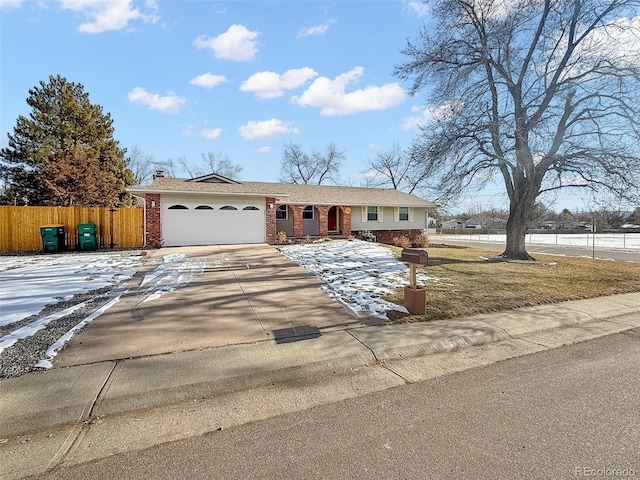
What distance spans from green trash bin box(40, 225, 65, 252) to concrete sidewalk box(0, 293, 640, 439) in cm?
1274

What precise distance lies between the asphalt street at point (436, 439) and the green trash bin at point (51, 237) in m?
14.5

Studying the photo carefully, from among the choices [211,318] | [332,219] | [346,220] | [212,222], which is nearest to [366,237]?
[346,220]

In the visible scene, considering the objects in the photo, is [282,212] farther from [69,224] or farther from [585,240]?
[585,240]

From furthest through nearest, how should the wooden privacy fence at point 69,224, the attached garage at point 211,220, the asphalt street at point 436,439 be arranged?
the attached garage at point 211,220, the wooden privacy fence at point 69,224, the asphalt street at point 436,439

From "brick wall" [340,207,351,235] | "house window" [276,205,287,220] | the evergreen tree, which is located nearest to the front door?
"brick wall" [340,207,351,235]

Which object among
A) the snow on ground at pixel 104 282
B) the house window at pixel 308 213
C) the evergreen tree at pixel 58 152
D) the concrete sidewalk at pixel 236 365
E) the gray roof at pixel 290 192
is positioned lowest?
the concrete sidewalk at pixel 236 365

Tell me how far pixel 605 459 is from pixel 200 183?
55.7 feet

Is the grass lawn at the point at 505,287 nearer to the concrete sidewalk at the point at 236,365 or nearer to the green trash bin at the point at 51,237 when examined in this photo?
the concrete sidewalk at the point at 236,365

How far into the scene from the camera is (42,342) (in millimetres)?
4203

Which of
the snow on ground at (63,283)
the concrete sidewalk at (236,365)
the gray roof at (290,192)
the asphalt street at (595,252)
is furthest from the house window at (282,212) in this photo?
the concrete sidewalk at (236,365)

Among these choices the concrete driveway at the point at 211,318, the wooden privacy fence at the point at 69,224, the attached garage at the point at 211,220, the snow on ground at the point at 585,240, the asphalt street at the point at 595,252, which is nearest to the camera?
the concrete driveway at the point at 211,318

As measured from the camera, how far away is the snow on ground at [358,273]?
247 inches

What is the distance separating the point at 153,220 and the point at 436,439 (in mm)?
15121

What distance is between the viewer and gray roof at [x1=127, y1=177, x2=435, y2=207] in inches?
596
